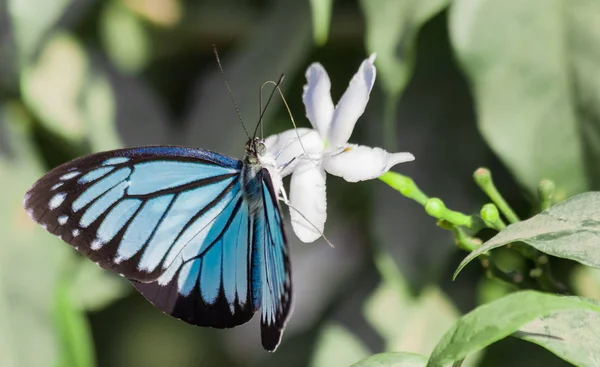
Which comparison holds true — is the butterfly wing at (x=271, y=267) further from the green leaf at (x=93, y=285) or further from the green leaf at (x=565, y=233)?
the green leaf at (x=93, y=285)

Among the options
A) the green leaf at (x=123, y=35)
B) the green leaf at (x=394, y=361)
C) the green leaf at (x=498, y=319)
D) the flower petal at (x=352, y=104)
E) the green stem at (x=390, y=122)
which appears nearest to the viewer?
the green leaf at (x=498, y=319)

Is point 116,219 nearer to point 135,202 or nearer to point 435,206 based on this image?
point 135,202

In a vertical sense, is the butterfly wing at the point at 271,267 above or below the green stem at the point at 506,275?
above

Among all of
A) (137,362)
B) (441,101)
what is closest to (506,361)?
(441,101)

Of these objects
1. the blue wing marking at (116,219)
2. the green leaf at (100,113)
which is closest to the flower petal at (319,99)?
the blue wing marking at (116,219)

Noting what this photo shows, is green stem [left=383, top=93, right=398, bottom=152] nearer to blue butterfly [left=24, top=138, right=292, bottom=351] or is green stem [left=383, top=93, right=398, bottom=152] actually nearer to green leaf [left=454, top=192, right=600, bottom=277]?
blue butterfly [left=24, top=138, right=292, bottom=351]

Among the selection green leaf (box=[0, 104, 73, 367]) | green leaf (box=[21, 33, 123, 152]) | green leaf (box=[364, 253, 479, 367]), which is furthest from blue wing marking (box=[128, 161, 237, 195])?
green leaf (box=[0, 104, 73, 367])
